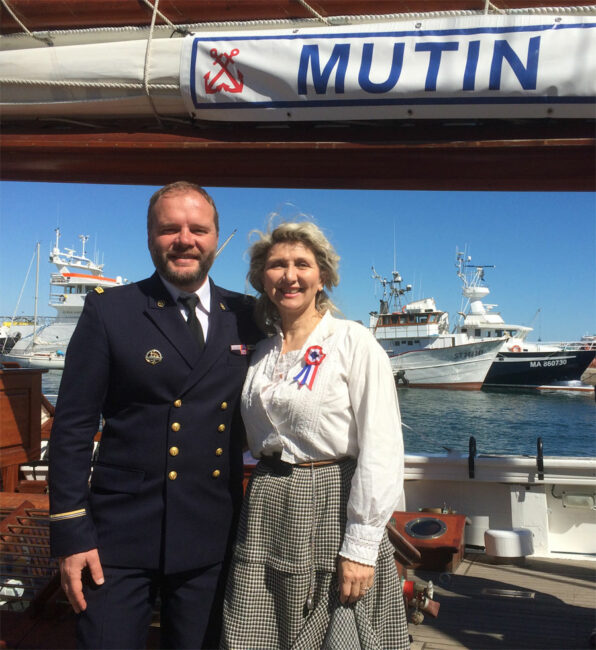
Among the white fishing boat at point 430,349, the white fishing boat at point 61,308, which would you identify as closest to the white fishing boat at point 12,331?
the white fishing boat at point 61,308

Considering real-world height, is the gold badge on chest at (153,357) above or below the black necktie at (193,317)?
below

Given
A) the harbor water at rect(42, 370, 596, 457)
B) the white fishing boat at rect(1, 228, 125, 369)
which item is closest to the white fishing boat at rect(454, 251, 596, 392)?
the harbor water at rect(42, 370, 596, 457)

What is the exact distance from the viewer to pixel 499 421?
27594 millimetres

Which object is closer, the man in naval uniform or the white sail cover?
the man in naval uniform

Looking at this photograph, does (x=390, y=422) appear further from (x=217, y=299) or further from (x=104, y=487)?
(x=104, y=487)

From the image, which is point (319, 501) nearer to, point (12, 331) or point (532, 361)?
point (532, 361)

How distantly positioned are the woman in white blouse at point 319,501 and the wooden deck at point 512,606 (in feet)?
3.75

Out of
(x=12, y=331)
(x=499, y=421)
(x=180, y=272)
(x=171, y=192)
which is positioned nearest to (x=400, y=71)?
(x=171, y=192)

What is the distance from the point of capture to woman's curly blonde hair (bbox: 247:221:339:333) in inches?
61.9

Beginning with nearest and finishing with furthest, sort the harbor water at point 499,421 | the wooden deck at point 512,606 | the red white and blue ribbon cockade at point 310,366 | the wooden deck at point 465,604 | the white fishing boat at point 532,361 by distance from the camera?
the red white and blue ribbon cockade at point 310,366 < the wooden deck at point 465,604 < the wooden deck at point 512,606 < the harbor water at point 499,421 < the white fishing boat at point 532,361

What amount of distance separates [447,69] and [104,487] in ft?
4.65

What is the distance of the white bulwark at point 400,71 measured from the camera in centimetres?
156

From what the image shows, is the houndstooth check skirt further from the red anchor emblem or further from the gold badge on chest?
the red anchor emblem

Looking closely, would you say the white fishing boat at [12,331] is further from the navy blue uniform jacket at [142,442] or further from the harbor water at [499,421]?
the navy blue uniform jacket at [142,442]
